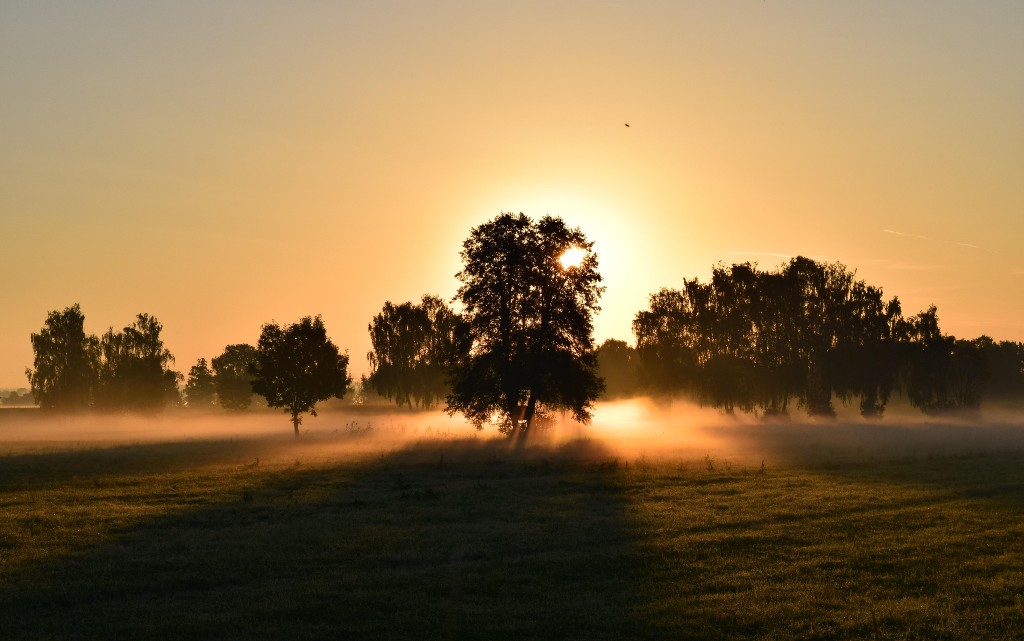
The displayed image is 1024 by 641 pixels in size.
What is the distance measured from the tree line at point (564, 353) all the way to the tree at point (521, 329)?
10 cm

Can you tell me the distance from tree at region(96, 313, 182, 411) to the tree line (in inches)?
8.0

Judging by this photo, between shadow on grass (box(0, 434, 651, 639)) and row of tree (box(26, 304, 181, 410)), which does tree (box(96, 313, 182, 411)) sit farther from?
shadow on grass (box(0, 434, 651, 639))

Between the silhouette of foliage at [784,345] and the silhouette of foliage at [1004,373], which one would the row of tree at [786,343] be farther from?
the silhouette of foliage at [1004,373]

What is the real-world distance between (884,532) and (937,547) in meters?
2.04

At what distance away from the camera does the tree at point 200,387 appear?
633ft

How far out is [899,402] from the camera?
13775 centimetres

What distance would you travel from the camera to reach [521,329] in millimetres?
66188

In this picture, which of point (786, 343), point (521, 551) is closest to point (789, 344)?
point (786, 343)

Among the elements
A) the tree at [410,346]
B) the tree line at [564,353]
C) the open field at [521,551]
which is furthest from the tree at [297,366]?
the tree at [410,346]

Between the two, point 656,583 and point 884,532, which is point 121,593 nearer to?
point 656,583

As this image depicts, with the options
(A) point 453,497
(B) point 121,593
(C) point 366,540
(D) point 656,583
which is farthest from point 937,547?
(B) point 121,593

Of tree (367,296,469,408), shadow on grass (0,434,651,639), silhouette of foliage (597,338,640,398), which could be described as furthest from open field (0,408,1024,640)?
silhouette of foliage (597,338,640,398)

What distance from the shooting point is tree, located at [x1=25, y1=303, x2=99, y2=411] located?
13012 centimetres

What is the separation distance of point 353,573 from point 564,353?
156ft
